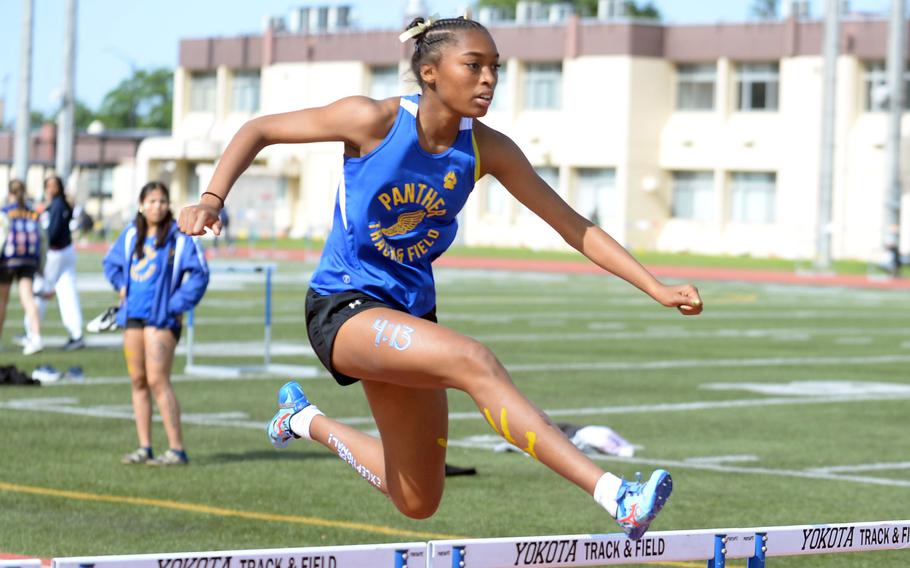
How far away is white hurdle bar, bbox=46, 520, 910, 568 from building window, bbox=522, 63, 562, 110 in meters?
73.2

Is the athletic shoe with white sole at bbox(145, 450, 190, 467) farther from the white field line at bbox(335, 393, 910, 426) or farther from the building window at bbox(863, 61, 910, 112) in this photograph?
the building window at bbox(863, 61, 910, 112)

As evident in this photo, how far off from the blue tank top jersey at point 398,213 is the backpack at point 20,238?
14.6 meters

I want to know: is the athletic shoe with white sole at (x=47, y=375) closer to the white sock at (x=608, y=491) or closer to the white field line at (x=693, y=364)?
the white field line at (x=693, y=364)

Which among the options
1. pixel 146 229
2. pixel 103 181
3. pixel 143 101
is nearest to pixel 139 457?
pixel 146 229

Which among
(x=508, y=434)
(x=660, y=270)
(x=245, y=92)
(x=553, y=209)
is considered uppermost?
(x=245, y=92)

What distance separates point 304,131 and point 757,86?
230 feet

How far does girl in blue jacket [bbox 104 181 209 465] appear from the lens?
13067mm

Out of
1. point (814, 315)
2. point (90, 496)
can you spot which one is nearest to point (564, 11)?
point (814, 315)

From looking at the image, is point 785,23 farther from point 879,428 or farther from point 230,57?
point 879,428

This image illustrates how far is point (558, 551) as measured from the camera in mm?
6637

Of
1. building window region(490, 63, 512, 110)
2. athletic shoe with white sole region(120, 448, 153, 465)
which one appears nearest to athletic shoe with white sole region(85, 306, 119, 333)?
athletic shoe with white sole region(120, 448, 153, 465)

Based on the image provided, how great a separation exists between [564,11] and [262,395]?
223 feet

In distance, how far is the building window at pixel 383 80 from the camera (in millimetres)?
85062

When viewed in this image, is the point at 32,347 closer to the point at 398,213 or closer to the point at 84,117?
the point at 398,213
